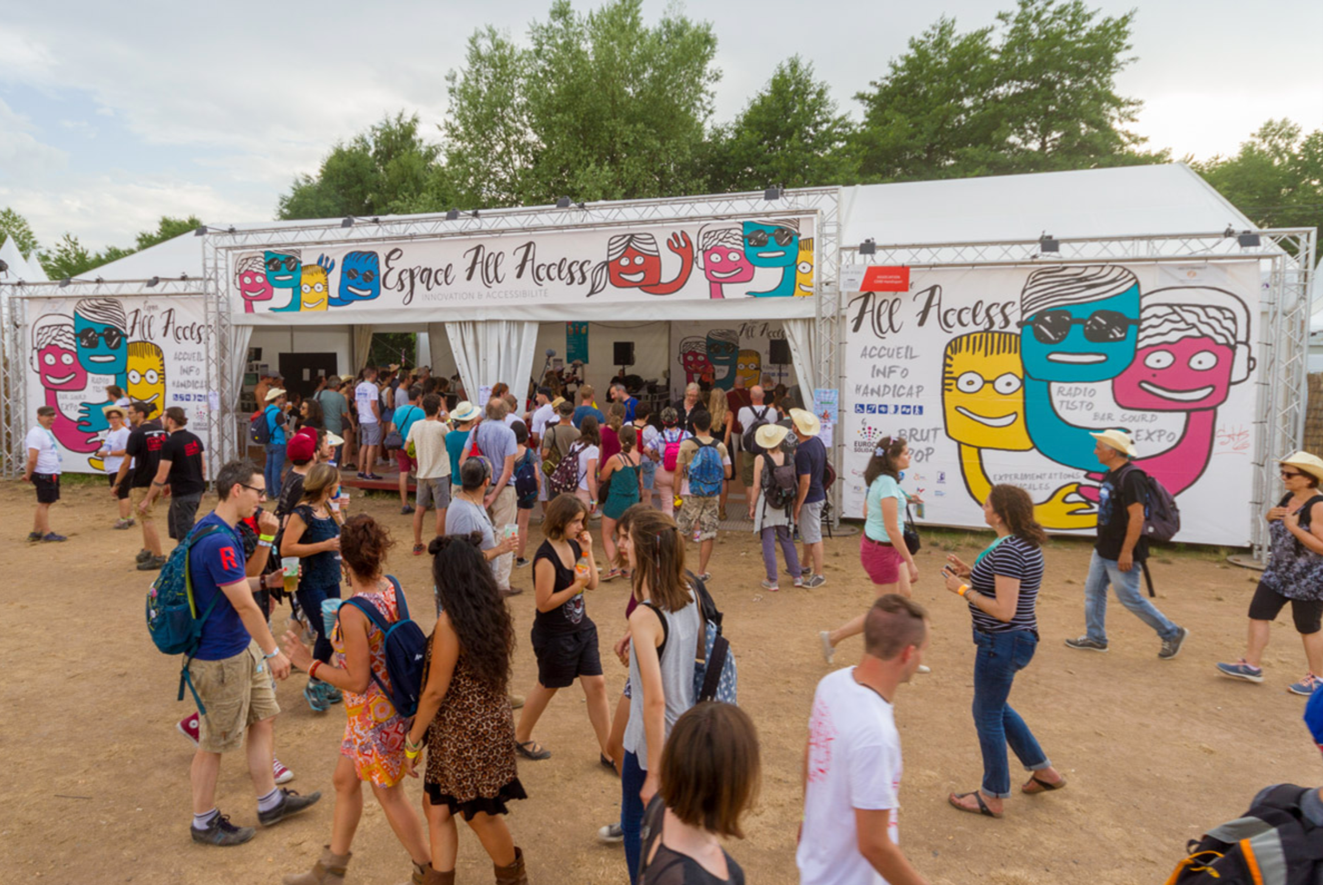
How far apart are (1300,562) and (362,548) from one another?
17.7 feet

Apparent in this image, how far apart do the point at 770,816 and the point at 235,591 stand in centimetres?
263

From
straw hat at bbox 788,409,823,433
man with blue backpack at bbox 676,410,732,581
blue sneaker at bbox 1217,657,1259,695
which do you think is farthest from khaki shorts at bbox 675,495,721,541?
blue sneaker at bbox 1217,657,1259,695

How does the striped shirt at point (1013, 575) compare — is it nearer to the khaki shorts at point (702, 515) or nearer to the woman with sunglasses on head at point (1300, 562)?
the woman with sunglasses on head at point (1300, 562)

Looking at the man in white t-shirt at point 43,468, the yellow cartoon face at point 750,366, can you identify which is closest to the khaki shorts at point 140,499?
the man in white t-shirt at point 43,468

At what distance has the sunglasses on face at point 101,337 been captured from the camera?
1266 centimetres

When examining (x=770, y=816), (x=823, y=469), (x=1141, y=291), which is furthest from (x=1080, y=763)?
(x=1141, y=291)

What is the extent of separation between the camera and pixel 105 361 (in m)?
12.7

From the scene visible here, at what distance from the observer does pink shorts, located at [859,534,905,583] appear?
16.4 ft

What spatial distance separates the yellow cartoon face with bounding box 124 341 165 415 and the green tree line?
13.5 metres

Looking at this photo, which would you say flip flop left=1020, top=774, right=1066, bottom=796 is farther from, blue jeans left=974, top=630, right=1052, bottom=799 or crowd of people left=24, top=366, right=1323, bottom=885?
blue jeans left=974, top=630, right=1052, bottom=799

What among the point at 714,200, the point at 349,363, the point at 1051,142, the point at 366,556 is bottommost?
the point at 366,556

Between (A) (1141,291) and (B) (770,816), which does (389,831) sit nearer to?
(B) (770,816)

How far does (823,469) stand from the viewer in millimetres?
6824

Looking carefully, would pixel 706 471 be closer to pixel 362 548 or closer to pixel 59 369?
pixel 362 548
